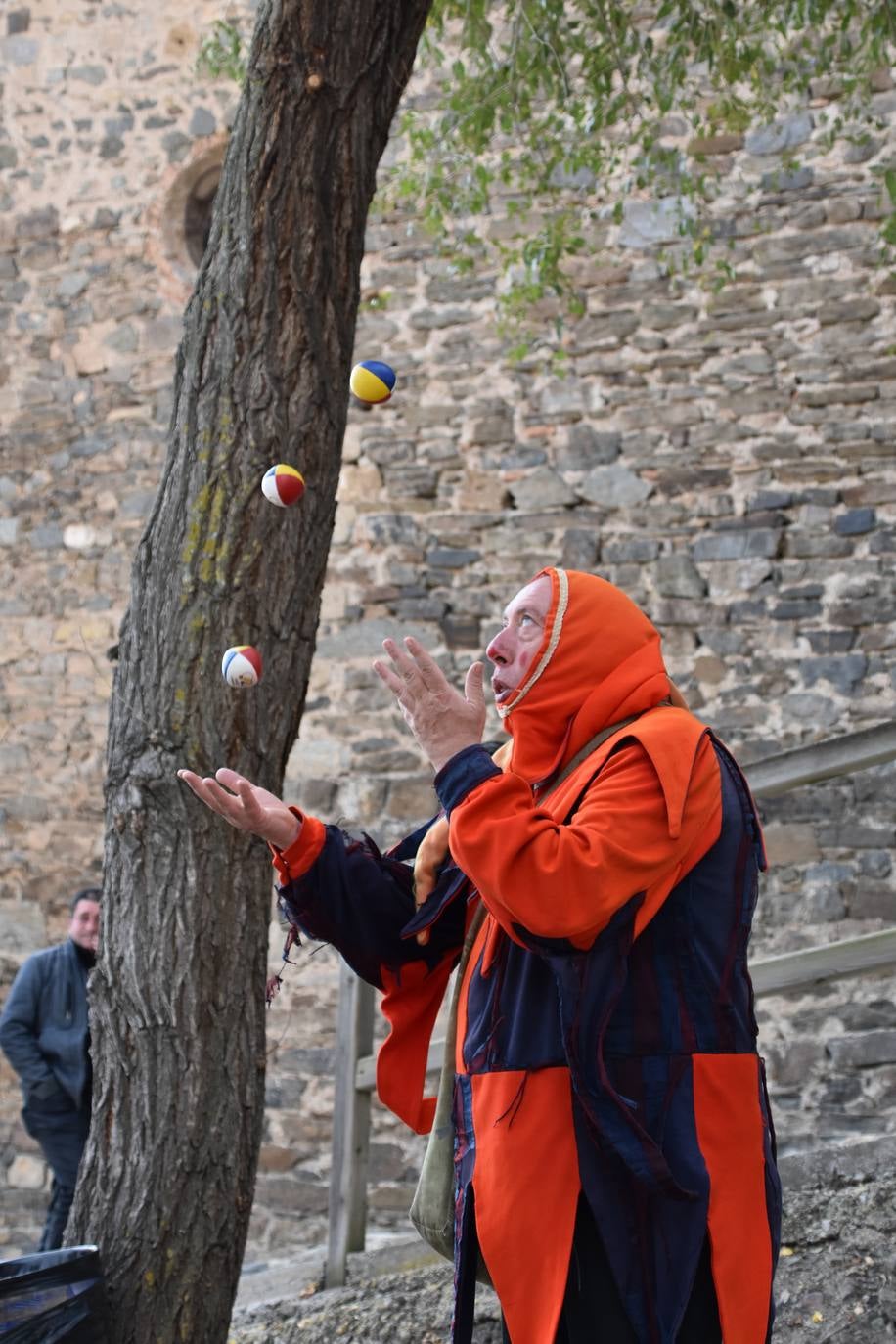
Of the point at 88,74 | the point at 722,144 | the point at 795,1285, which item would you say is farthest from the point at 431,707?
the point at 88,74

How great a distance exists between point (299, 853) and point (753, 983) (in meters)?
1.70

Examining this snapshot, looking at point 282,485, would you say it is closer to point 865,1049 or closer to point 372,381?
point 372,381

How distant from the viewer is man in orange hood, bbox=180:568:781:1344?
1.80 meters

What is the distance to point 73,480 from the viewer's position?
616cm

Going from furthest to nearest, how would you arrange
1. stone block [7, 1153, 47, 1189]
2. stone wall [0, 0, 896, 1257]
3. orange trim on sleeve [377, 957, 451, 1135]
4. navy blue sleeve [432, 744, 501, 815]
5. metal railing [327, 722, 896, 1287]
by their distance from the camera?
stone block [7, 1153, 47, 1189] → stone wall [0, 0, 896, 1257] → metal railing [327, 722, 896, 1287] → orange trim on sleeve [377, 957, 451, 1135] → navy blue sleeve [432, 744, 501, 815]

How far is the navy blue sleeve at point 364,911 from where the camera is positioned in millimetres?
2242

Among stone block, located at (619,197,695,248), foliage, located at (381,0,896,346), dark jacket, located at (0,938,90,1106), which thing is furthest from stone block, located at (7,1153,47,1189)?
stone block, located at (619,197,695,248)

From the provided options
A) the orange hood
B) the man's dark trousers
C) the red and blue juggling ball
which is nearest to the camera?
the orange hood

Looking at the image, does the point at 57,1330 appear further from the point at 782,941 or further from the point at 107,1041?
the point at 782,941

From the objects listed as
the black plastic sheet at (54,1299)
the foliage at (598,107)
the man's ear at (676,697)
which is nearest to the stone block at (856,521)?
the foliage at (598,107)

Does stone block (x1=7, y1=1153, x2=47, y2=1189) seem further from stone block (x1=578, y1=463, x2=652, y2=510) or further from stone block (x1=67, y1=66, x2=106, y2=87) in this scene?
stone block (x1=67, y1=66, x2=106, y2=87)

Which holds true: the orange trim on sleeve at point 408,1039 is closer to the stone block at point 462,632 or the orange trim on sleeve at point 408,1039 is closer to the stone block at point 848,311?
the stone block at point 462,632

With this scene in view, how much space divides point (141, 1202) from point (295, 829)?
78cm

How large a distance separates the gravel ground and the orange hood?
1529 millimetres
